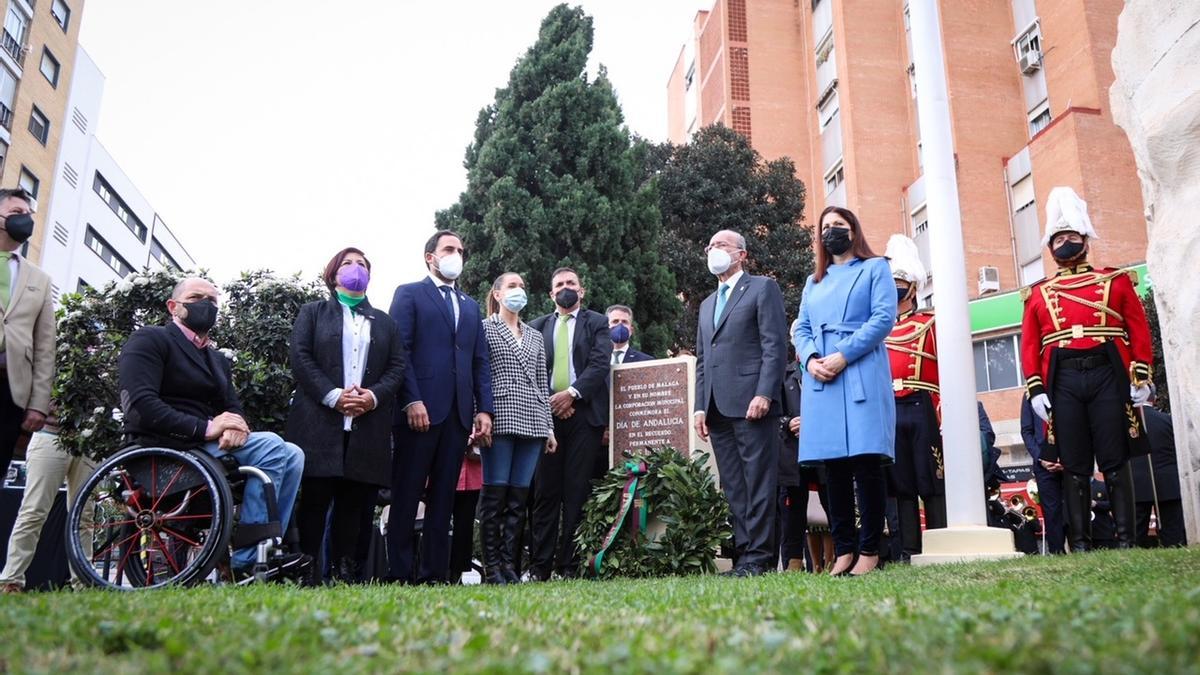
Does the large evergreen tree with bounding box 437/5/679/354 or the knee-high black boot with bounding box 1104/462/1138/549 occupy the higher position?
the large evergreen tree with bounding box 437/5/679/354

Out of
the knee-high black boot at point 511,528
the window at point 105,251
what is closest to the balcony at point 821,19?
the window at point 105,251

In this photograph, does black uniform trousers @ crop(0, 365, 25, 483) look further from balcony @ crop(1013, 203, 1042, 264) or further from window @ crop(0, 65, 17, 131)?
window @ crop(0, 65, 17, 131)

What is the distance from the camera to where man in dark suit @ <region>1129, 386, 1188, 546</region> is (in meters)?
8.09

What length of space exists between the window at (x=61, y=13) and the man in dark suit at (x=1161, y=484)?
3916 centimetres

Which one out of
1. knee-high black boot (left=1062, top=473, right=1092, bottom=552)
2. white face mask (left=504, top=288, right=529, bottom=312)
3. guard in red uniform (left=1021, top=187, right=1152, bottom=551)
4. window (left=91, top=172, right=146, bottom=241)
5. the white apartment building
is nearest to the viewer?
guard in red uniform (left=1021, top=187, right=1152, bottom=551)

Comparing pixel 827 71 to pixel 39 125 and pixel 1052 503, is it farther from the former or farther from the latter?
pixel 39 125

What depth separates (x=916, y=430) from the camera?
711cm

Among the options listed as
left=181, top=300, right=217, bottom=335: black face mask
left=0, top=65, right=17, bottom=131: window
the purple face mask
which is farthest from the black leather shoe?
left=0, top=65, right=17, bottom=131: window

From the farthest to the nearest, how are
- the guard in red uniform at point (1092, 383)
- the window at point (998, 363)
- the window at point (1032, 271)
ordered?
the window at point (1032, 271), the window at point (998, 363), the guard in red uniform at point (1092, 383)

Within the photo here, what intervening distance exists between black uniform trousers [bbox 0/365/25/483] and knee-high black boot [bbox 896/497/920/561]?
19.5 ft

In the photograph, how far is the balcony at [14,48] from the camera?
31.7 meters

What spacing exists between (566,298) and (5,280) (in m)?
3.90

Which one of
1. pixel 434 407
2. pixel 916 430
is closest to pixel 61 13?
pixel 434 407

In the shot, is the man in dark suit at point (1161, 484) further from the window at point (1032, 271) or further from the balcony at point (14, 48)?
the balcony at point (14, 48)
